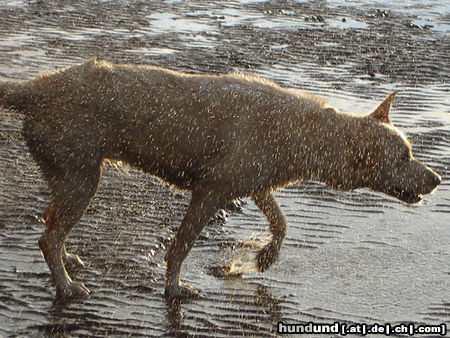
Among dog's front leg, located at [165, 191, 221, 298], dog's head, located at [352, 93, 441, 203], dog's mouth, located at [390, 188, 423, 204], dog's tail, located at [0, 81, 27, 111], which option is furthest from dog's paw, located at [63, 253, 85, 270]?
dog's mouth, located at [390, 188, 423, 204]

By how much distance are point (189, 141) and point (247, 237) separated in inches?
50.1

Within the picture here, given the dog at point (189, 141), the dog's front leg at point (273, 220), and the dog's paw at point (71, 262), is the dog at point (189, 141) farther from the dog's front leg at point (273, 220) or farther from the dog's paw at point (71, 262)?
the dog's front leg at point (273, 220)

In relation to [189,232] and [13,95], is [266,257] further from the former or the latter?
[13,95]

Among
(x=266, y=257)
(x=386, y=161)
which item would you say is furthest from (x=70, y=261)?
(x=386, y=161)

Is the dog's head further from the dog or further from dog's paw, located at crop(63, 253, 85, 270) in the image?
dog's paw, located at crop(63, 253, 85, 270)

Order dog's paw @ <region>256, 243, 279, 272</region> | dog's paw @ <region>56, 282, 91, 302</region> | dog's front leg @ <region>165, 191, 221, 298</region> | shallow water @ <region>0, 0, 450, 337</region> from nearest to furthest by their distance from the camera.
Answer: shallow water @ <region>0, 0, 450, 337</region> → dog's paw @ <region>56, 282, 91, 302</region> → dog's front leg @ <region>165, 191, 221, 298</region> → dog's paw @ <region>256, 243, 279, 272</region>

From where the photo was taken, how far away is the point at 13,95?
260 inches

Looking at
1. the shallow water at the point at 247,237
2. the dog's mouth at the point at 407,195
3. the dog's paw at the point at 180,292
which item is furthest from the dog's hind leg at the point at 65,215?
the dog's mouth at the point at 407,195

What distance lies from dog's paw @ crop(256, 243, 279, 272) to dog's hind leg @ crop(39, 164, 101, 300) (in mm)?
1333

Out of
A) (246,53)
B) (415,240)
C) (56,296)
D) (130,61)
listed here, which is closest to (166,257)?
(56,296)

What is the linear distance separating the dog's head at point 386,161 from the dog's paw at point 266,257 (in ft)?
2.73

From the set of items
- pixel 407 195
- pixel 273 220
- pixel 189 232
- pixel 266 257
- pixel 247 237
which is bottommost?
pixel 247 237

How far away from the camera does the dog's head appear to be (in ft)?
22.5

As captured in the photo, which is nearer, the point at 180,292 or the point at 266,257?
the point at 180,292
